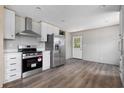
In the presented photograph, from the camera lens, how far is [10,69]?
297 centimetres

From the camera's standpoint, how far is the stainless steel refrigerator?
15.9 feet

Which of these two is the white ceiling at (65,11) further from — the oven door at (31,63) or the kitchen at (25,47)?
the oven door at (31,63)

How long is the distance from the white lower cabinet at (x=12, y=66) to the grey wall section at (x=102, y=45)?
201 inches

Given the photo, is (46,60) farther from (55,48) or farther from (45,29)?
(45,29)

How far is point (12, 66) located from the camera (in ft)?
9.93

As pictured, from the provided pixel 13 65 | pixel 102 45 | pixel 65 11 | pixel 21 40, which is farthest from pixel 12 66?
pixel 102 45

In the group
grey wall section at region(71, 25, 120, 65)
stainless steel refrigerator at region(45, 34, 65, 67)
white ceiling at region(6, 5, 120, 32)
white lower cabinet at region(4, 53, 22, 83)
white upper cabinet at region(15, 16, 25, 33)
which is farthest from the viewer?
grey wall section at region(71, 25, 120, 65)

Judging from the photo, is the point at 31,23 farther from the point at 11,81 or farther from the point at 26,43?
the point at 11,81

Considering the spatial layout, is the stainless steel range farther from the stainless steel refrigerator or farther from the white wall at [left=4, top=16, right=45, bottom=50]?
the stainless steel refrigerator

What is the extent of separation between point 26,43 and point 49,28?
1592 mm

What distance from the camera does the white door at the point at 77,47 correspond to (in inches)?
303

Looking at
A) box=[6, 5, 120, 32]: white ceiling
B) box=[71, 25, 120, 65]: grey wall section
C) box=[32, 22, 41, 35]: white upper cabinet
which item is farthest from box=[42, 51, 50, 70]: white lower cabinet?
box=[71, 25, 120, 65]: grey wall section

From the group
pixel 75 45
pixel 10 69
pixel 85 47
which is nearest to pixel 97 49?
pixel 85 47

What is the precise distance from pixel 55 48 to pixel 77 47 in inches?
134
